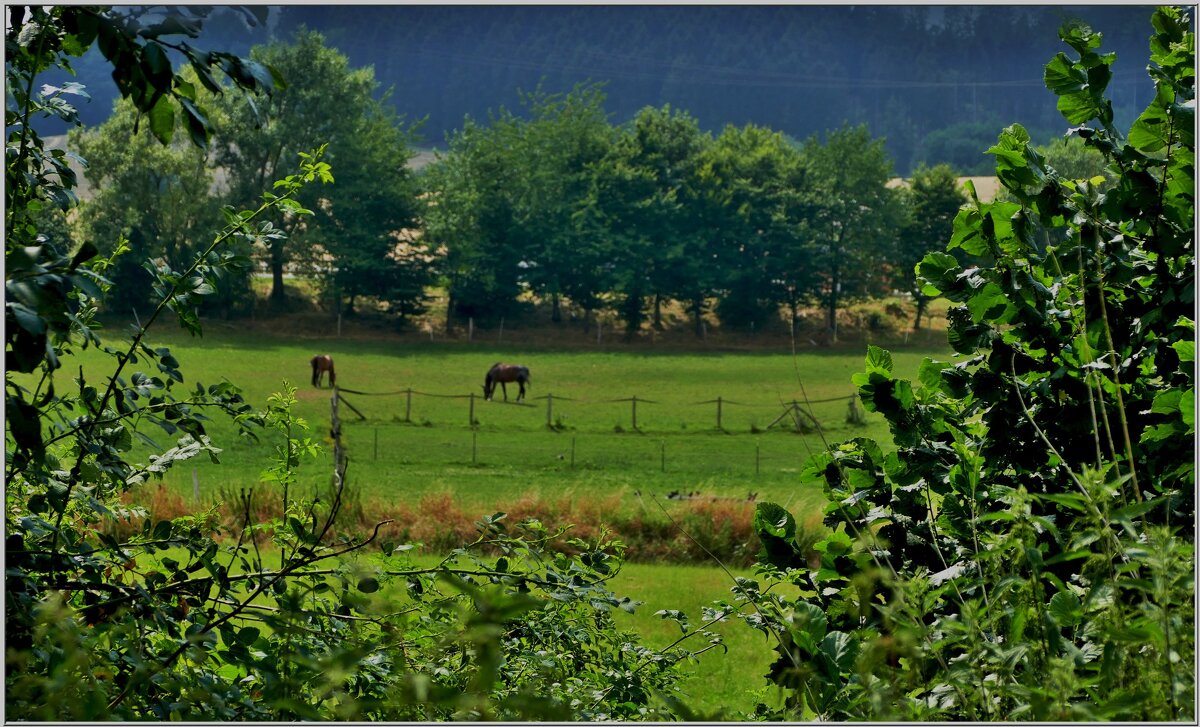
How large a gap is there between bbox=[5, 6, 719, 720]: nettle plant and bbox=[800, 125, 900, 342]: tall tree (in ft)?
206

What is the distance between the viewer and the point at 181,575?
3.14 metres

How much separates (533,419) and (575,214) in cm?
2909

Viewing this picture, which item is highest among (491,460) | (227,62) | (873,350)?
(227,62)

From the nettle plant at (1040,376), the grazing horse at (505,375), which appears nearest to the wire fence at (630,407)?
the grazing horse at (505,375)

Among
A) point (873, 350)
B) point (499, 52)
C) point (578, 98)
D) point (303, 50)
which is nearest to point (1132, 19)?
point (578, 98)

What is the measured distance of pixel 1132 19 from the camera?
58438 millimetres

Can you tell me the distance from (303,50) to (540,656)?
6871 centimetres

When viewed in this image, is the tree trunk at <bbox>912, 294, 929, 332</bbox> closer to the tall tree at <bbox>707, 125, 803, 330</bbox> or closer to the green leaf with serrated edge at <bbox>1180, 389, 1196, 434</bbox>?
the tall tree at <bbox>707, 125, 803, 330</bbox>

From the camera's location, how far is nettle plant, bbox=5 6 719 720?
6.81ft

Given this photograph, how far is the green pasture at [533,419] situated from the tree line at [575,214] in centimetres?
662

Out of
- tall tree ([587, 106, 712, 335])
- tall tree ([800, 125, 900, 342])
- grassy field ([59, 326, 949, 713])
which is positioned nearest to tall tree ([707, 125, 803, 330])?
tall tree ([800, 125, 900, 342])

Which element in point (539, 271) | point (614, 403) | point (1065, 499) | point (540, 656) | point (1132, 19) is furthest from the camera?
point (539, 271)

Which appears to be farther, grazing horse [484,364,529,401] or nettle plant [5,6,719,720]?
grazing horse [484,364,529,401]

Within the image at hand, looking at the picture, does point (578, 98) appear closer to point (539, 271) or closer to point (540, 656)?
point (539, 271)
